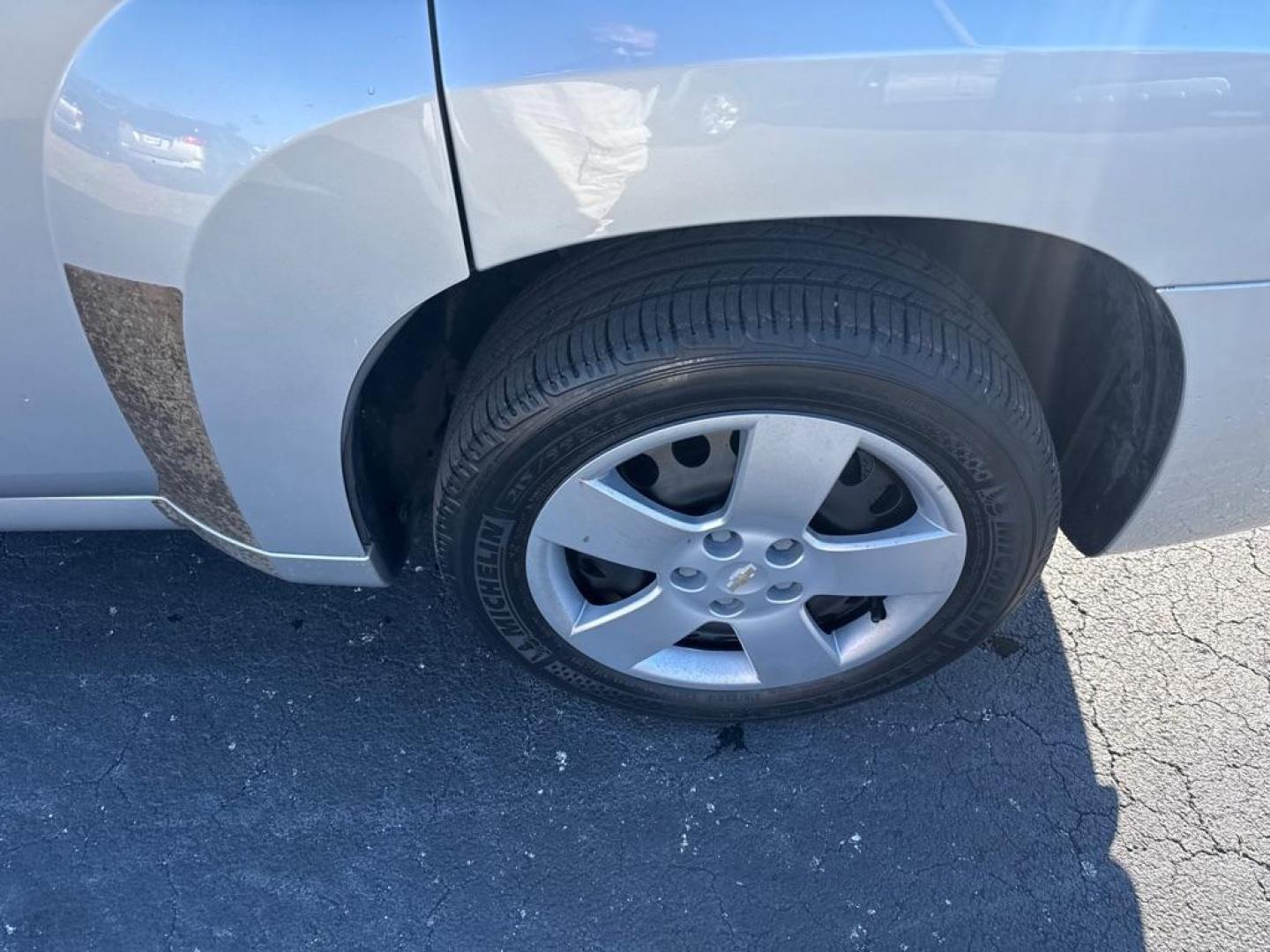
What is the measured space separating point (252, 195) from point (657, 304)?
0.53m

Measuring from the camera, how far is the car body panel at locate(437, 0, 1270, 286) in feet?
3.96

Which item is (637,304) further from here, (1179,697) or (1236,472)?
(1179,697)

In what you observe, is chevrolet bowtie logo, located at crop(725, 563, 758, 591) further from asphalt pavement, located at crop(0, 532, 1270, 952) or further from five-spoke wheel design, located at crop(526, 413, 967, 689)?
asphalt pavement, located at crop(0, 532, 1270, 952)

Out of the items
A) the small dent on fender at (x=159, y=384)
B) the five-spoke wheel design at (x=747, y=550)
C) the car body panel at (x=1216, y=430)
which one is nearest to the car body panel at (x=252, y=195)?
the small dent on fender at (x=159, y=384)

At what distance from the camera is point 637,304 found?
4.76ft

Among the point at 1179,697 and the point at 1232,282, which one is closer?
the point at 1232,282

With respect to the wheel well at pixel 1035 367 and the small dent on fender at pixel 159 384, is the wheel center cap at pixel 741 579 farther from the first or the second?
the small dent on fender at pixel 159 384

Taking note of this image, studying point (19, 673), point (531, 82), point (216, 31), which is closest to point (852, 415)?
point (531, 82)

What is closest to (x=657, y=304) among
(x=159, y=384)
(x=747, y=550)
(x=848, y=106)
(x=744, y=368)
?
(x=744, y=368)

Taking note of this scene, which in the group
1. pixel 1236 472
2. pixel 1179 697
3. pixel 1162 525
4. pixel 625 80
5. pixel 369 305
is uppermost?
pixel 625 80

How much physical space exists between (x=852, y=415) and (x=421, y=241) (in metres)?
0.64

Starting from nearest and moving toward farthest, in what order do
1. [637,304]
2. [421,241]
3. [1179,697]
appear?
1. [421,241]
2. [637,304]
3. [1179,697]

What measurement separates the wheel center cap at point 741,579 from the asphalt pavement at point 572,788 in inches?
16.5

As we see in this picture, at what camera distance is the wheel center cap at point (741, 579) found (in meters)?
1.75
